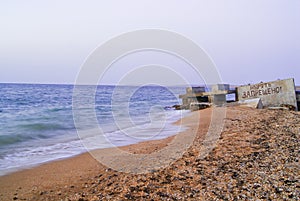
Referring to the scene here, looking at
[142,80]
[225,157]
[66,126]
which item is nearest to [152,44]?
[142,80]

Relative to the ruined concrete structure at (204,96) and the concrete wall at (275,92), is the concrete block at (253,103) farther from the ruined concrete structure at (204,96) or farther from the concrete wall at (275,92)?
the ruined concrete structure at (204,96)

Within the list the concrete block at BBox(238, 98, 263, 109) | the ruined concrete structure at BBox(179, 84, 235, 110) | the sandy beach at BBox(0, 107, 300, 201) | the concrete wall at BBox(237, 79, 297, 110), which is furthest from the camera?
the ruined concrete structure at BBox(179, 84, 235, 110)

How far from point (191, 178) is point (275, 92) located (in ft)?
37.5

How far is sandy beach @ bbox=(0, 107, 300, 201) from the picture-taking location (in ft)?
10.1

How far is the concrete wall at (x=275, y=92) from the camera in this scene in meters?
12.8

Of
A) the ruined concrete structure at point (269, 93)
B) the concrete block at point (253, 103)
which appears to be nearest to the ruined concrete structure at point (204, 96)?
the ruined concrete structure at point (269, 93)

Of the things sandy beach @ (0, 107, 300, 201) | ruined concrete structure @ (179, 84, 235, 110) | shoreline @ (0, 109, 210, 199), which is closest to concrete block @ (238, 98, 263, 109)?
ruined concrete structure @ (179, 84, 235, 110)

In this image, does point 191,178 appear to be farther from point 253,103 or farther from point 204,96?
point 204,96

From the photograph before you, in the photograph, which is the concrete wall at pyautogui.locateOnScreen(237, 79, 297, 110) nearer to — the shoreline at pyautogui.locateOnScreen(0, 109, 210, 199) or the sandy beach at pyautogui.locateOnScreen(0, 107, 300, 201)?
the sandy beach at pyautogui.locateOnScreen(0, 107, 300, 201)

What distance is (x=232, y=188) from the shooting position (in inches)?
123

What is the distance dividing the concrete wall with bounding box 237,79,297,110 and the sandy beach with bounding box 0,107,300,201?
8.26 metres

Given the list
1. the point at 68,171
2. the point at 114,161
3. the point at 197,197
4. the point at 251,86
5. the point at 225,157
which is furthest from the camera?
the point at 251,86

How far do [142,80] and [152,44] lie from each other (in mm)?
2089

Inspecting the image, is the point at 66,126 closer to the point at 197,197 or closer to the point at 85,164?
the point at 85,164
